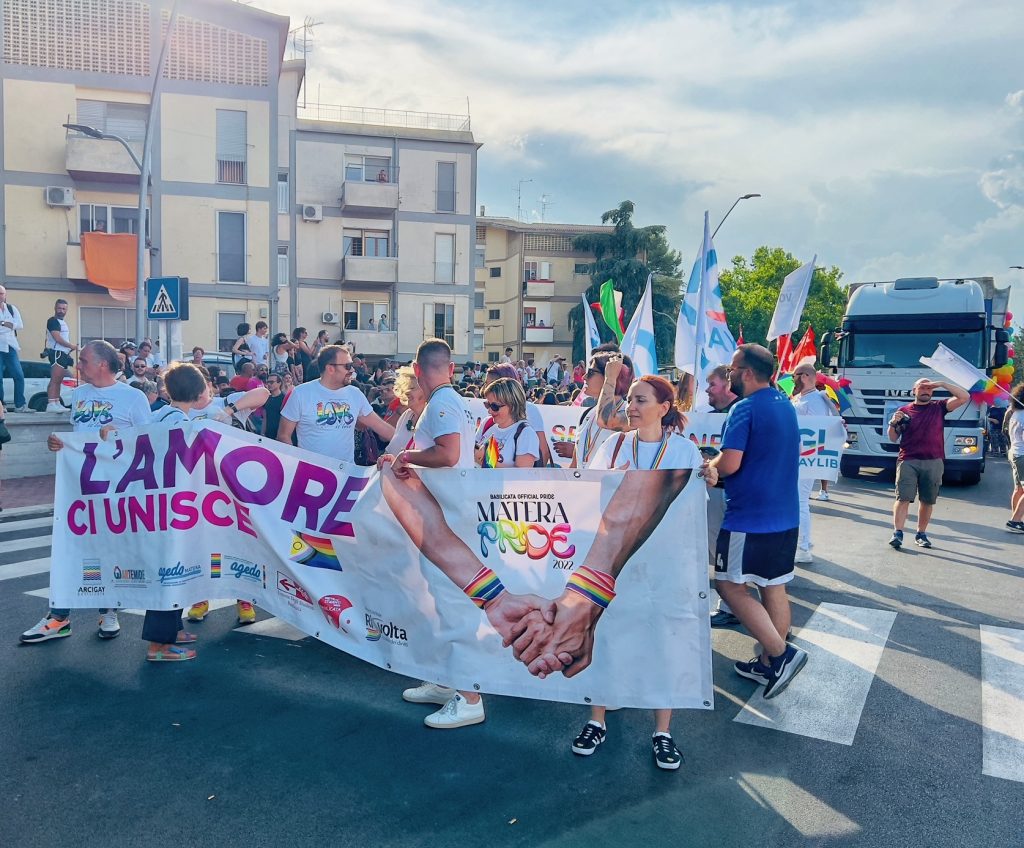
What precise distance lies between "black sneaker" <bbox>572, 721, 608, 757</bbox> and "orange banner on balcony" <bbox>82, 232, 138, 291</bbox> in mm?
26908

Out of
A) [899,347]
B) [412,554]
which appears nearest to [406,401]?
[412,554]

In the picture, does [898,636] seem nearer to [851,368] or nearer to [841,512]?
[841,512]

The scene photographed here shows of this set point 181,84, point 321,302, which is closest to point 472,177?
point 321,302

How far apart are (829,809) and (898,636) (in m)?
2.82

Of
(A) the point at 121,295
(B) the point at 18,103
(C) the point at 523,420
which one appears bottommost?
(C) the point at 523,420

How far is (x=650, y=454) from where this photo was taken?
15.3 ft

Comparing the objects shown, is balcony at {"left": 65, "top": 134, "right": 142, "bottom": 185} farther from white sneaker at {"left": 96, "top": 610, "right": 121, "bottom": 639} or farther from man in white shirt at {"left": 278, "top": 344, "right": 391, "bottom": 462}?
white sneaker at {"left": 96, "top": 610, "right": 121, "bottom": 639}

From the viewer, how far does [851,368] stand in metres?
15.7

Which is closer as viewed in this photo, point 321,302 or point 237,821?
point 237,821

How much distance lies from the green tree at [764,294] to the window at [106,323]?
4809 centimetres

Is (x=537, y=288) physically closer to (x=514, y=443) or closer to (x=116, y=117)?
(x=116, y=117)

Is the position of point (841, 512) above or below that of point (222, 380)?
below

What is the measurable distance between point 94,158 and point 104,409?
25.2 meters

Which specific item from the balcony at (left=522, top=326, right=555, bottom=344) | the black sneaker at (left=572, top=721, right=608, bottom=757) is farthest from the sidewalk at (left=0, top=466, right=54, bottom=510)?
the balcony at (left=522, top=326, right=555, bottom=344)
